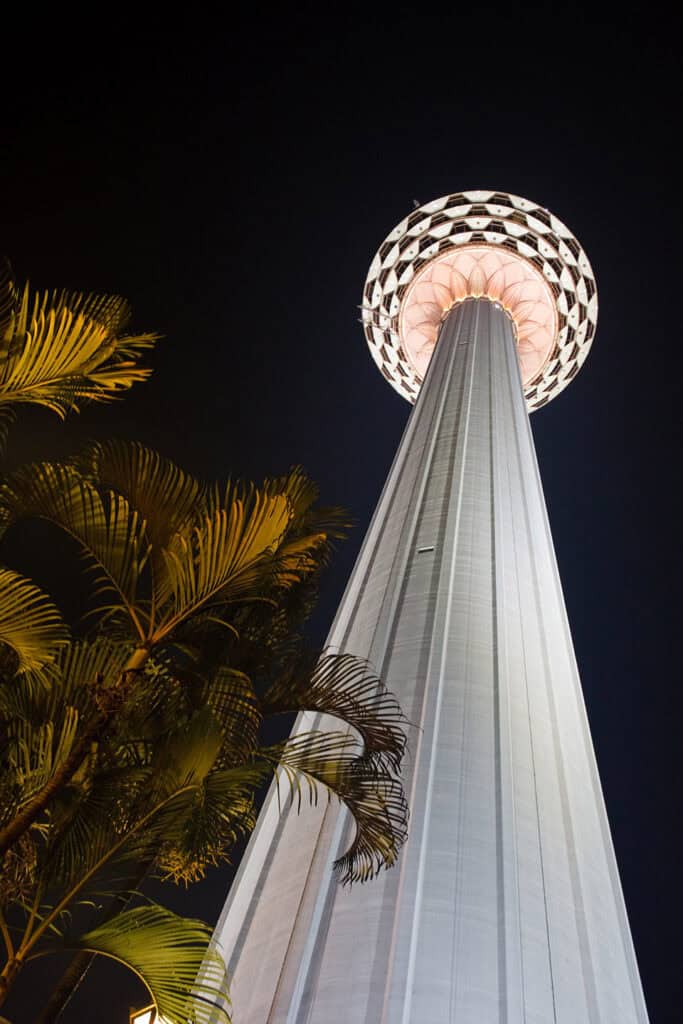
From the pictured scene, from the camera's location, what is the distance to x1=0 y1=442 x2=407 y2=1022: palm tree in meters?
4.85

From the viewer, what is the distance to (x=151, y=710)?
5.34 meters

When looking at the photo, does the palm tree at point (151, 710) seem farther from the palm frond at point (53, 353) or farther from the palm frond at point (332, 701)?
the palm frond at point (53, 353)

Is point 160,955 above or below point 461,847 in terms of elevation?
below

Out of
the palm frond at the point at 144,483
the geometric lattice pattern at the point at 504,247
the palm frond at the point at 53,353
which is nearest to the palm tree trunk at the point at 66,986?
the palm frond at the point at 144,483

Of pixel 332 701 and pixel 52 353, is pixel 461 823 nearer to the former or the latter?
pixel 332 701

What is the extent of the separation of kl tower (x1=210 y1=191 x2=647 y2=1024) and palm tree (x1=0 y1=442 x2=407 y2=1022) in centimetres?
169

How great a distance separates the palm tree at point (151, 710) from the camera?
15.9ft

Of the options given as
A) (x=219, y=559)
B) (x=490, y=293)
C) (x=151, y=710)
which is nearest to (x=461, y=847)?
(x=151, y=710)

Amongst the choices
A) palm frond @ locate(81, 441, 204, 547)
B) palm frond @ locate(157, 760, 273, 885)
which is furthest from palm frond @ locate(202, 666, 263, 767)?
palm frond @ locate(81, 441, 204, 547)

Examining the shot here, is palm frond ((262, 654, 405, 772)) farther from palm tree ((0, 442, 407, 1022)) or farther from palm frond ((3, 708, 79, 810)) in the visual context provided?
palm frond ((3, 708, 79, 810))

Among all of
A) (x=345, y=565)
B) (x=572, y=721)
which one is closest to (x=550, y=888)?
(x=572, y=721)

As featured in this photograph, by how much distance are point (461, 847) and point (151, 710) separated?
11.7 feet

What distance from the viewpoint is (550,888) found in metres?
7.66

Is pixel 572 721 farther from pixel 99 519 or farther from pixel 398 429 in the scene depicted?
pixel 398 429
